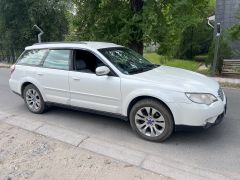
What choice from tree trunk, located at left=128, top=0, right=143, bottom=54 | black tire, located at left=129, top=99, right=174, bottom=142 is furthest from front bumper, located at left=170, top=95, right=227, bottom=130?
tree trunk, located at left=128, top=0, right=143, bottom=54

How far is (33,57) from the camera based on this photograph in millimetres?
6070

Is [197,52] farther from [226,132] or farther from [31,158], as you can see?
[31,158]

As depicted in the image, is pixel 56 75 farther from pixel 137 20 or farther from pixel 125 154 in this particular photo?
pixel 137 20

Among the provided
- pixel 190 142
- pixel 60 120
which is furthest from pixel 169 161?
pixel 60 120

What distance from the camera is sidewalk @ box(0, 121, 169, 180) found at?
3.49m

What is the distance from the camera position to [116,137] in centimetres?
473

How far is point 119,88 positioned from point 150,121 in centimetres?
76

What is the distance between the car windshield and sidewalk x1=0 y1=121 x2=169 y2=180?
5.38 ft

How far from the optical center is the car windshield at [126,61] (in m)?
4.94

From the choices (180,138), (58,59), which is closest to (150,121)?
(180,138)

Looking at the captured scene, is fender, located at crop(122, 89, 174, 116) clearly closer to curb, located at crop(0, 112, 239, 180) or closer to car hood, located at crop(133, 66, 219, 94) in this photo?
car hood, located at crop(133, 66, 219, 94)

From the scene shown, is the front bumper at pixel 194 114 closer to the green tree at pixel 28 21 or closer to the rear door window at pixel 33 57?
the rear door window at pixel 33 57

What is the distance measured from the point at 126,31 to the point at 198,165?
5.97m

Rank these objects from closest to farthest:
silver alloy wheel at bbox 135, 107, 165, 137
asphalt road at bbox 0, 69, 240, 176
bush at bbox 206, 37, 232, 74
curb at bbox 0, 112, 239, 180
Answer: curb at bbox 0, 112, 239, 180 → asphalt road at bbox 0, 69, 240, 176 → silver alloy wheel at bbox 135, 107, 165, 137 → bush at bbox 206, 37, 232, 74
